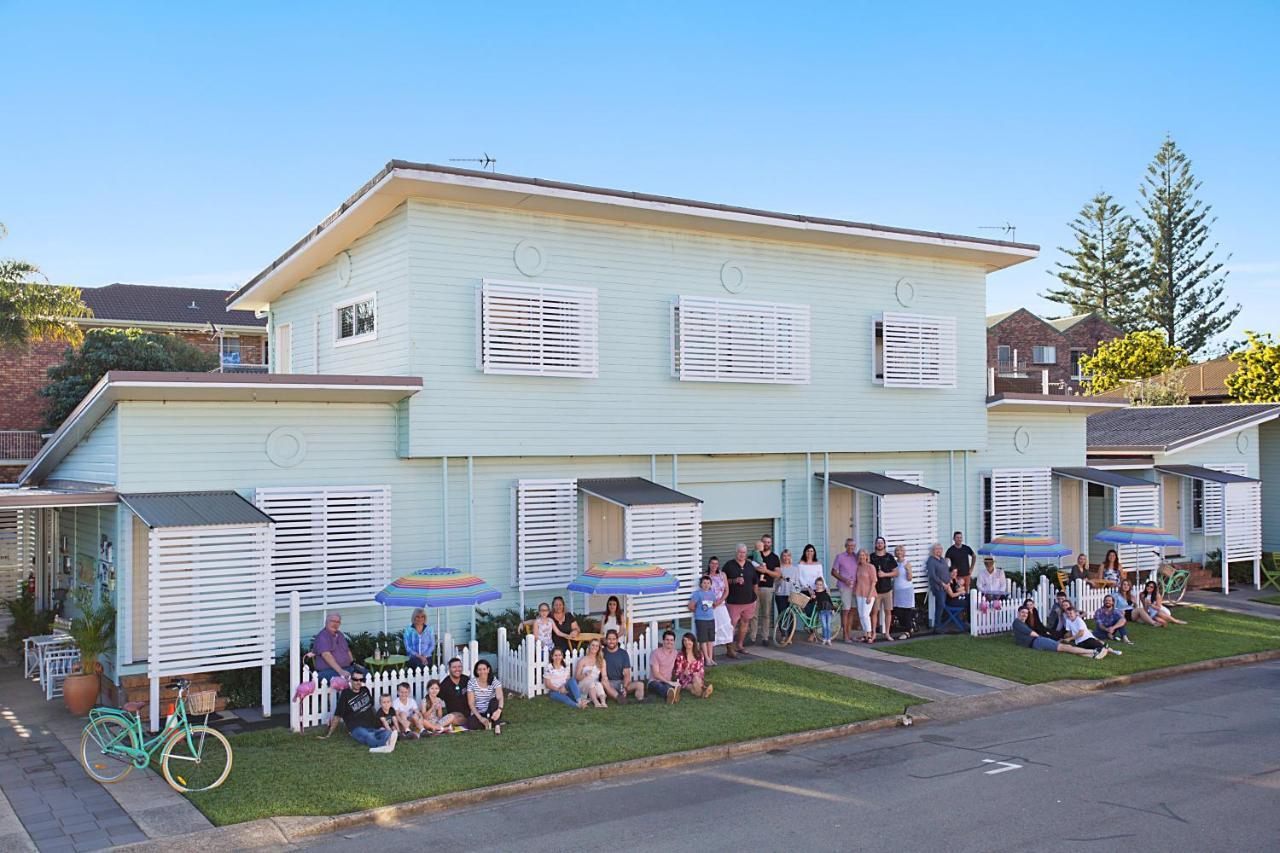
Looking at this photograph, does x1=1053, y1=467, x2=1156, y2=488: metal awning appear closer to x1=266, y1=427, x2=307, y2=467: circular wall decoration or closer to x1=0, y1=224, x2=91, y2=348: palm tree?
x1=266, y1=427, x2=307, y2=467: circular wall decoration

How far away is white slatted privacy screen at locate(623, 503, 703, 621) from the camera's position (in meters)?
17.9

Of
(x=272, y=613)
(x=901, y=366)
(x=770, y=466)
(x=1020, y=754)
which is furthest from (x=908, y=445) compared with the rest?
(x=272, y=613)

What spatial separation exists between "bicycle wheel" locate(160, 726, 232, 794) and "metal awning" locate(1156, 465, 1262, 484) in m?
23.5

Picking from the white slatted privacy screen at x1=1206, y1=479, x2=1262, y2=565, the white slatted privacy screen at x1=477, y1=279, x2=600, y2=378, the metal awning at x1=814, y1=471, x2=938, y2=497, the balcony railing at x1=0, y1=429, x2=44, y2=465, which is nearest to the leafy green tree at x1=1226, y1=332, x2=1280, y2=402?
the white slatted privacy screen at x1=1206, y1=479, x2=1262, y2=565

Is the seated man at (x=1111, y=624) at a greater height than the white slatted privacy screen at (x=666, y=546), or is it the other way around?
the white slatted privacy screen at (x=666, y=546)

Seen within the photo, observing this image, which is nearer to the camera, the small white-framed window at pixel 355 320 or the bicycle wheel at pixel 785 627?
the small white-framed window at pixel 355 320

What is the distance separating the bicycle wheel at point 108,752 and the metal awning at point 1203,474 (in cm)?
2423

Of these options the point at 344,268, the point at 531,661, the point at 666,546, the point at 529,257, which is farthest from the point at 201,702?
the point at 529,257

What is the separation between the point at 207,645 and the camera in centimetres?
1400

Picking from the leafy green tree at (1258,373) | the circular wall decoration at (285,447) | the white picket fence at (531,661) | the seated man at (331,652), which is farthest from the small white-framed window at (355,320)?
the leafy green tree at (1258,373)

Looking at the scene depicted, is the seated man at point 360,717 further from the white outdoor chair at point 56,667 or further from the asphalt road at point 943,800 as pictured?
the white outdoor chair at point 56,667

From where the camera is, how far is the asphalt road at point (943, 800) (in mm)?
9977

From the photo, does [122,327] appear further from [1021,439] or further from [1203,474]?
[1203,474]

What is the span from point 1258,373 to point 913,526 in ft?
89.1
